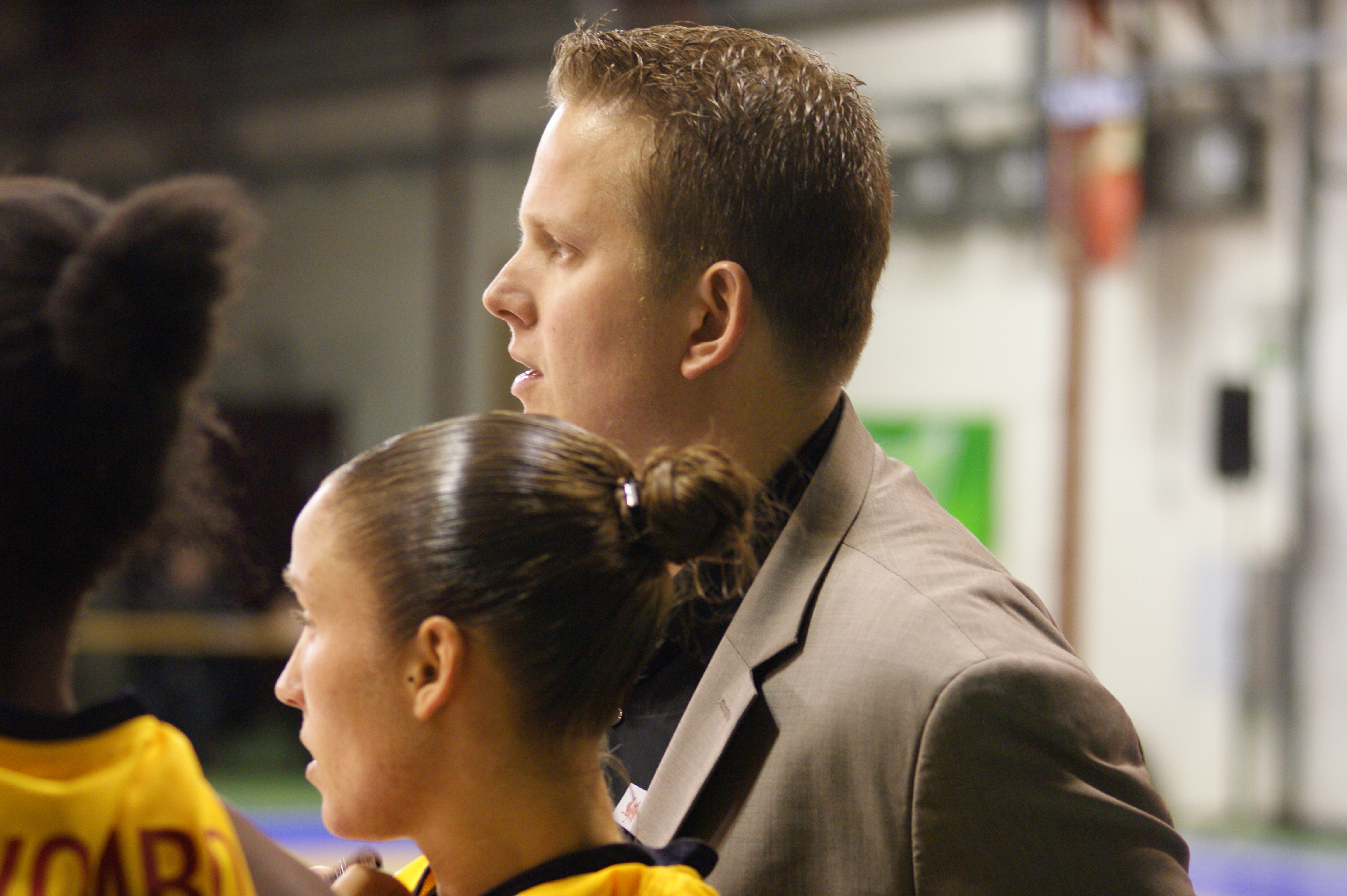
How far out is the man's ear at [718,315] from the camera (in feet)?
4.33

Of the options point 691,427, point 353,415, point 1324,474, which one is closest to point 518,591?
point 691,427

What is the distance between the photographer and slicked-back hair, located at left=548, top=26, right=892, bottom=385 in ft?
4.32

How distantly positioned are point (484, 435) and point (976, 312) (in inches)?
290

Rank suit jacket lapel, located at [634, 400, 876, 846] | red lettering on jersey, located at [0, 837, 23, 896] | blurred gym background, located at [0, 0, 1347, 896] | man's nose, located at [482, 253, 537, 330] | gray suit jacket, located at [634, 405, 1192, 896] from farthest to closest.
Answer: blurred gym background, located at [0, 0, 1347, 896] < man's nose, located at [482, 253, 537, 330] < suit jacket lapel, located at [634, 400, 876, 846] < gray suit jacket, located at [634, 405, 1192, 896] < red lettering on jersey, located at [0, 837, 23, 896]

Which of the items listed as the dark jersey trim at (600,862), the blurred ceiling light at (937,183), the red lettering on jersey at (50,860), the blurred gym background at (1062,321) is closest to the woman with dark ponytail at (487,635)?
the dark jersey trim at (600,862)

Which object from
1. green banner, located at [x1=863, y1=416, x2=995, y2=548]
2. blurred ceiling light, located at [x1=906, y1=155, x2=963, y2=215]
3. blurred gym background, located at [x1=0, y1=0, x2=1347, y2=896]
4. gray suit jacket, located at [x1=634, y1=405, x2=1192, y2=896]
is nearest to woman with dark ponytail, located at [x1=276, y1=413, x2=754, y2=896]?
gray suit jacket, located at [x1=634, y1=405, x2=1192, y2=896]

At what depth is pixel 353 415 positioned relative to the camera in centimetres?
988

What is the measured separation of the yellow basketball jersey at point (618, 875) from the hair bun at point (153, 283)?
1.52 feet

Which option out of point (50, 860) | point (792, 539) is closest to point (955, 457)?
point (792, 539)

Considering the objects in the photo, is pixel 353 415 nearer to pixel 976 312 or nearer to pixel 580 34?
pixel 976 312

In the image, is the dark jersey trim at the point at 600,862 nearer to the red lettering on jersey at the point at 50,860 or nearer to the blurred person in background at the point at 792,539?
the blurred person in background at the point at 792,539

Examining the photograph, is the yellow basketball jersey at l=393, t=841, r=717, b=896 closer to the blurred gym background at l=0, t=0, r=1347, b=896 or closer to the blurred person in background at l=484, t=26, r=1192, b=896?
the blurred person in background at l=484, t=26, r=1192, b=896

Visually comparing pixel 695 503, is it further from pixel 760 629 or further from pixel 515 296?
pixel 515 296

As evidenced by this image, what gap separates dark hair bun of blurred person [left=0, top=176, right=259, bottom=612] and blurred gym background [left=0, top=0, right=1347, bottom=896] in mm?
4997
